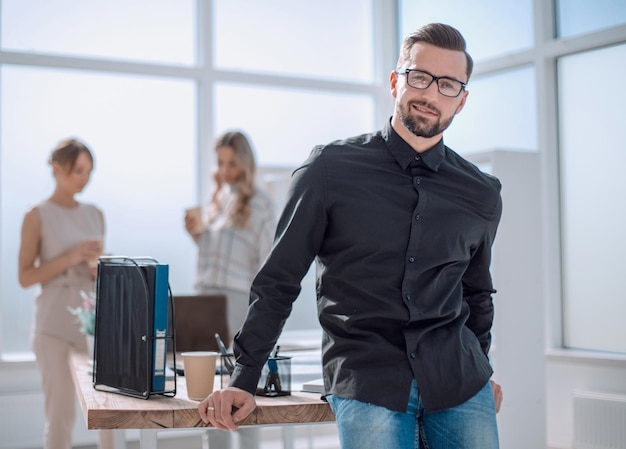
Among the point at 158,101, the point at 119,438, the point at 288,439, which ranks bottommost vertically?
the point at 288,439

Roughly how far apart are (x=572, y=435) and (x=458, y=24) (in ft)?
9.13

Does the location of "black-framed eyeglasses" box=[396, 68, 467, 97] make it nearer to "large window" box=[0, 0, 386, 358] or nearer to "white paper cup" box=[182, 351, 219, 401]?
"white paper cup" box=[182, 351, 219, 401]

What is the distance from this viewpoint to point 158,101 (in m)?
5.32

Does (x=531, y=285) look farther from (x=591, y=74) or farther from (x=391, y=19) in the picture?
(x=391, y=19)

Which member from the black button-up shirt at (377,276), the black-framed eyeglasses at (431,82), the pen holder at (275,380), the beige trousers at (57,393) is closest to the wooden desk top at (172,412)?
the pen holder at (275,380)

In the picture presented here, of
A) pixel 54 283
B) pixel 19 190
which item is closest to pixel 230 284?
pixel 54 283

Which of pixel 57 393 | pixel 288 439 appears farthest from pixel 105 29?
pixel 288 439

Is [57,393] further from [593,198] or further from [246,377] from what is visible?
[593,198]

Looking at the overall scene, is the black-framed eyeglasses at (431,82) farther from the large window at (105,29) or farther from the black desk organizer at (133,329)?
the large window at (105,29)

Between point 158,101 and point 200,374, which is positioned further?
point 158,101

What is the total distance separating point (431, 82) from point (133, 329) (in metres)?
0.87

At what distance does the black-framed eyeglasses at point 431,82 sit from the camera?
156cm

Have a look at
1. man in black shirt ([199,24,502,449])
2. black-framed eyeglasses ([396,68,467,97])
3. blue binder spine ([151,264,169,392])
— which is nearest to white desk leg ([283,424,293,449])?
blue binder spine ([151,264,169,392])

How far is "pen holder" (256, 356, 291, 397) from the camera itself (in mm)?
1830
